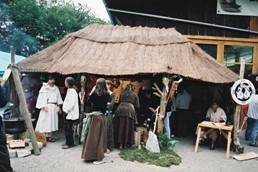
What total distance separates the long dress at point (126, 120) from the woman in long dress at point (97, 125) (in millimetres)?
1224

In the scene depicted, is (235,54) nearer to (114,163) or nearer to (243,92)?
(243,92)

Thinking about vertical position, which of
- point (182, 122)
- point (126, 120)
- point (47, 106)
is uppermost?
point (47, 106)

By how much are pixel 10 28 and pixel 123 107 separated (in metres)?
13.8

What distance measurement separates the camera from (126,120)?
730cm

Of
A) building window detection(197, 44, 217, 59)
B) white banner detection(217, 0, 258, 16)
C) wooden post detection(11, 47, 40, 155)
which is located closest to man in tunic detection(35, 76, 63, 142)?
wooden post detection(11, 47, 40, 155)

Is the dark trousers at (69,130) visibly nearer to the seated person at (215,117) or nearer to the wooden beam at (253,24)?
the seated person at (215,117)

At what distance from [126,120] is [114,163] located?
4.67 feet

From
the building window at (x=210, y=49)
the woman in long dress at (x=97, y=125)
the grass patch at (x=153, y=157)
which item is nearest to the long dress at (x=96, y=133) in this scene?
the woman in long dress at (x=97, y=125)

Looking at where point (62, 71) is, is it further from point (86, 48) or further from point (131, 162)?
point (131, 162)

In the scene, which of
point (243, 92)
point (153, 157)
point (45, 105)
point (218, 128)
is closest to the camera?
point (153, 157)

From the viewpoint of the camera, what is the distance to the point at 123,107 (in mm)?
7301

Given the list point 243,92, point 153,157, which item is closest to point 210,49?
point 243,92

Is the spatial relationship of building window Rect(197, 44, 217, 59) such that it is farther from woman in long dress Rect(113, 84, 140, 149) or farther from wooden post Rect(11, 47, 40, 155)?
wooden post Rect(11, 47, 40, 155)

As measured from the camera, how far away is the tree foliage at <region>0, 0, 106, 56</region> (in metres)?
17.5
